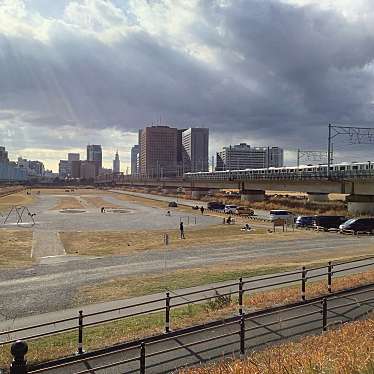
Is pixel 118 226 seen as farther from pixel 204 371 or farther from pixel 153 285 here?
pixel 204 371

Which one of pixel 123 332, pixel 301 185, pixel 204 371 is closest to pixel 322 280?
pixel 123 332

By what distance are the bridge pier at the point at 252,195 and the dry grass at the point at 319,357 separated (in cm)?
9473

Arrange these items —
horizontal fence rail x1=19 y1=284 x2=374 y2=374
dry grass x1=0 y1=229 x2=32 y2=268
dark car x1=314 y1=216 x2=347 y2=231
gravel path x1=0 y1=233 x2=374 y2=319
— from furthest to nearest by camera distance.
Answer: dark car x1=314 y1=216 x2=347 y2=231, dry grass x1=0 y1=229 x2=32 y2=268, gravel path x1=0 y1=233 x2=374 y2=319, horizontal fence rail x1=19 y1=284 x2=374 y2=374

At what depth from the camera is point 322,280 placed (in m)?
19.7

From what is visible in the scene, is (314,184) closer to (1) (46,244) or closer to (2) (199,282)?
(1) (46,244)

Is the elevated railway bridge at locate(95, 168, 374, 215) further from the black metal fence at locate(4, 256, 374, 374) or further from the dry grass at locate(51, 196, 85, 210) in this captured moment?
the black metal fence at locate(4, 256, 374, 374)

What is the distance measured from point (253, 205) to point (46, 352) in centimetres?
8394

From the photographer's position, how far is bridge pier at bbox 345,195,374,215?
2478 inches

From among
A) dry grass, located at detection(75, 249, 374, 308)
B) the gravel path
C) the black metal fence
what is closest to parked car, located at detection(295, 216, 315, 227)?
the gravel path

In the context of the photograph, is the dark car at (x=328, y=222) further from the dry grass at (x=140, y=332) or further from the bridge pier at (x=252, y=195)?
the bridge pier at (x=252, y=195)

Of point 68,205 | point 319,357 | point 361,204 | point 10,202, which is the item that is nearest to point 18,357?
point 319,357

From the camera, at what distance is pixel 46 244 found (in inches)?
1535

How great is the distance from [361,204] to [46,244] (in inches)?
1806

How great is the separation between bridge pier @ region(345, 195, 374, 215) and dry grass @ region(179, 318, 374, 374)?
55162 mm
